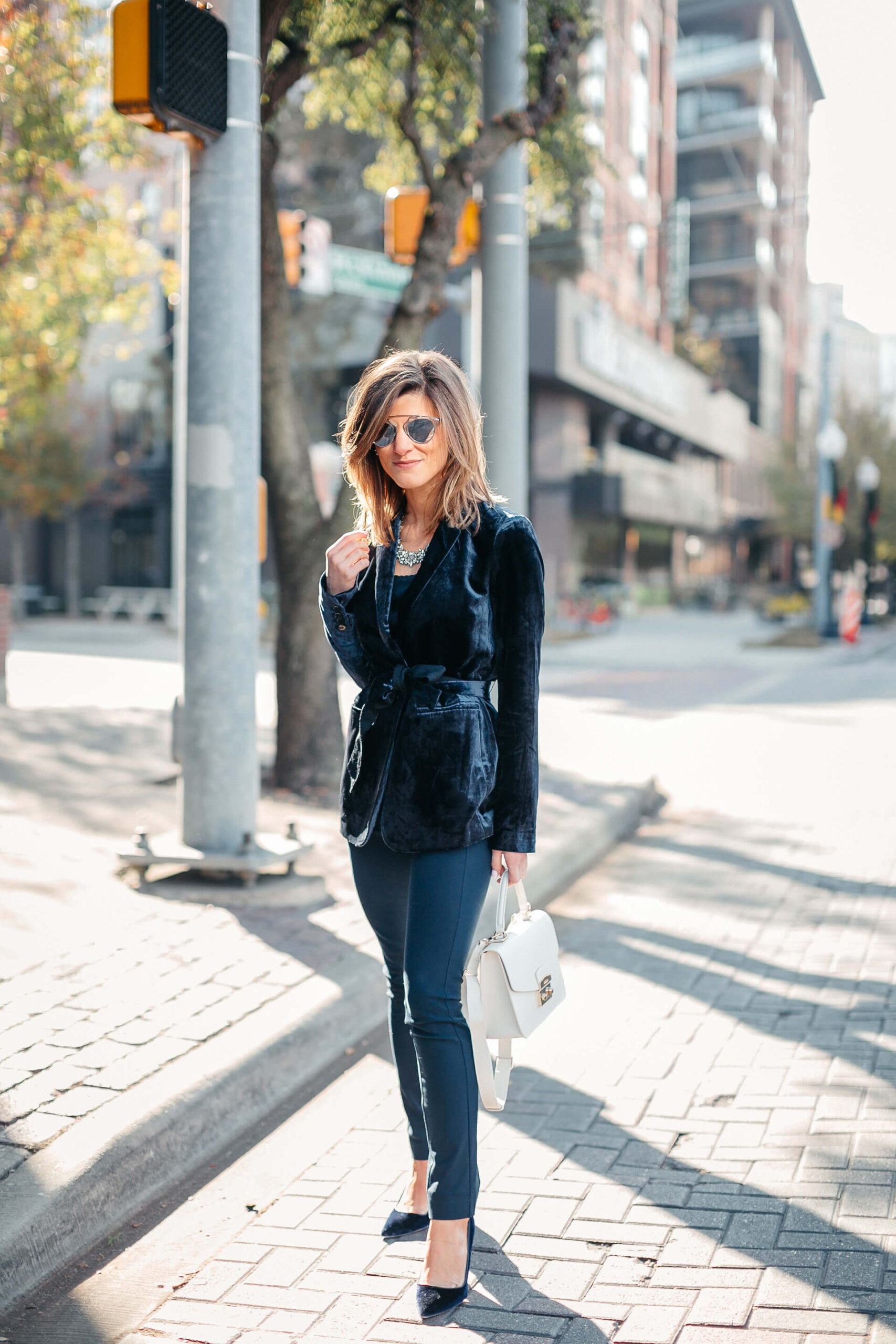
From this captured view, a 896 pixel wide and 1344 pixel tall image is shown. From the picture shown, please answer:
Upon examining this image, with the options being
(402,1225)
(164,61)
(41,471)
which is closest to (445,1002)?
(402,1225)

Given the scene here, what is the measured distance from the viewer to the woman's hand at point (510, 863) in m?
2.90

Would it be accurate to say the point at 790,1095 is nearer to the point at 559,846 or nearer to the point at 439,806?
the point at 439,806

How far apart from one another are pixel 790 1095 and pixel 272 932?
7.33ft

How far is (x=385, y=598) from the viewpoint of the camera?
2.90 meters

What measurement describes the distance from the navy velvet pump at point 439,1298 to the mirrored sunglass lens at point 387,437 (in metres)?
1.71

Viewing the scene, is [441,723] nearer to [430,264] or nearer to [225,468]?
[225,468]

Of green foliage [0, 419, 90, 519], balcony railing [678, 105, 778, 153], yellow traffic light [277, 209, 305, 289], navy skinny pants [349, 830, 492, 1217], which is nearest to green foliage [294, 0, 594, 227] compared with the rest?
yellow traffic light [277, 209, 305, 289]

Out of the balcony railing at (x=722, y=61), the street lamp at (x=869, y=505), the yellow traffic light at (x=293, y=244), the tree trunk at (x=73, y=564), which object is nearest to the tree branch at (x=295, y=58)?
the yellow traffic light at (x=293, y=244)

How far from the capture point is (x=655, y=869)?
24.1 feet

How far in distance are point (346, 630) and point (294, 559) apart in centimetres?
555

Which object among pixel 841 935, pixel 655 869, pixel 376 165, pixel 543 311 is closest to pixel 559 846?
pixel 655 869

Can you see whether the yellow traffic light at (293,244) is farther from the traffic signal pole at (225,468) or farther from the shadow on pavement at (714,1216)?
the shadow on pavement at (714,1216)

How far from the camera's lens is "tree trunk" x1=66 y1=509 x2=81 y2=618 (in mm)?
39562

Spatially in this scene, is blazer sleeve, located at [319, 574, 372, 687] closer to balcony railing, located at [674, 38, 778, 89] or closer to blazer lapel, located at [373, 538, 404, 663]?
blazer lapel, located at [373, 538, 404, 663]
